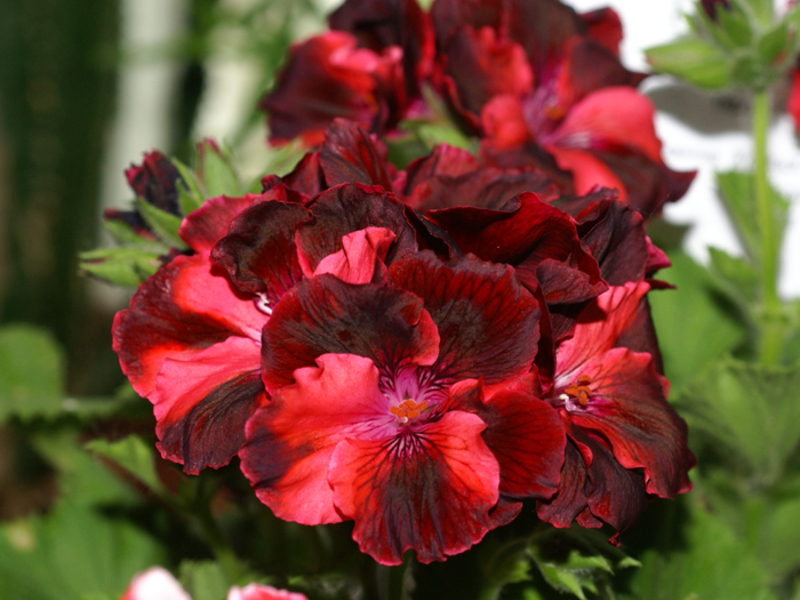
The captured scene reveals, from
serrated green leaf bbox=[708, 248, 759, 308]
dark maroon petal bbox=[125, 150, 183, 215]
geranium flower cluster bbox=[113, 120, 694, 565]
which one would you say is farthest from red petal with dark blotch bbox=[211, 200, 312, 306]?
serrated green leaf bbox=[708, 248, 759, 308]

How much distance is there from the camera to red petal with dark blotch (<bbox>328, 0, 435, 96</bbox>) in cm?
47

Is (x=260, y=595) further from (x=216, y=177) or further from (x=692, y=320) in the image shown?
(x=692, y=320)

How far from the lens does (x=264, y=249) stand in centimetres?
31

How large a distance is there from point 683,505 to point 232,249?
12.8 inches

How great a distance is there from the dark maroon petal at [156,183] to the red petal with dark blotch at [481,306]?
17 cm

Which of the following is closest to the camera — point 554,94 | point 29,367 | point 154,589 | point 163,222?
point 154,589

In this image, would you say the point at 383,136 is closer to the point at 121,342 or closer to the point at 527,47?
the point at 527,47

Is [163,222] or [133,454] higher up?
[163,222]

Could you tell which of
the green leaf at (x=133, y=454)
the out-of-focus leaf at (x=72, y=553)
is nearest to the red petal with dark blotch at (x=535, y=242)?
the green leaf at (x=133, y=454)

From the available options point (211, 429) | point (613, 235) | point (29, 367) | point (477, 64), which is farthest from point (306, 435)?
point (29, 367)

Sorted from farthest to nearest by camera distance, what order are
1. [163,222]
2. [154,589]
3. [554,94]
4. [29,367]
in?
1. [29,367]
2. [554,94]
3. [163,222]
4. [154,589]

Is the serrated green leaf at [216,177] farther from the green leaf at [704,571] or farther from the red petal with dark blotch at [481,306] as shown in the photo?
the green leaf at [704,571]

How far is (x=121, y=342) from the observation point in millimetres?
319

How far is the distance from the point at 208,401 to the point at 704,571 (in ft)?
1.04
